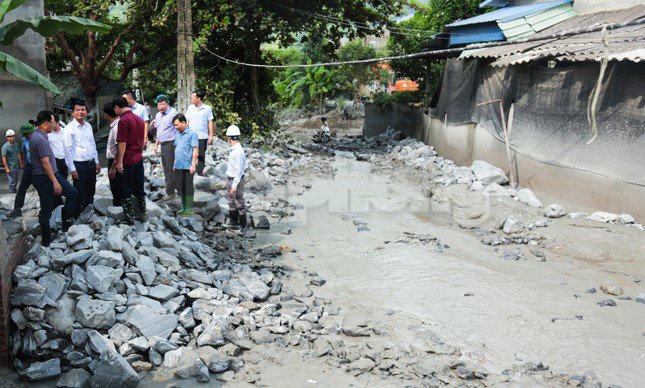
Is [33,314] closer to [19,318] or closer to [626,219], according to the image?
[19,318]

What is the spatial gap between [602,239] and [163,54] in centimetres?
1333

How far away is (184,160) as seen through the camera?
8.19m

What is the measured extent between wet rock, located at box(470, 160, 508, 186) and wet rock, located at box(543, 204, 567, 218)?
210 cm

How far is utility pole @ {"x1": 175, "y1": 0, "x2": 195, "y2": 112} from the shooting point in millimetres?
12797

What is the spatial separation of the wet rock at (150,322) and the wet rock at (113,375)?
561 millimetres

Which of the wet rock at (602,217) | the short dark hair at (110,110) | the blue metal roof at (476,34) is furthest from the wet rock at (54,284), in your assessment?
the blue metal roof at (476,34)

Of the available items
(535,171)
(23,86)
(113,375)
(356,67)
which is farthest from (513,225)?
(356,67)

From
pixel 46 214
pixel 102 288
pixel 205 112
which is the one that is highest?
pixel 205 112

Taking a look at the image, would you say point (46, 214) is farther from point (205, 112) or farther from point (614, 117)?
point (614, 117)

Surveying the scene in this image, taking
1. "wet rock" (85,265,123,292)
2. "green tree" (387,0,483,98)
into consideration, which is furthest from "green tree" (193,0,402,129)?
"wet rock" (85,265,123,292)

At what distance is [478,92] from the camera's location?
44.8 feet

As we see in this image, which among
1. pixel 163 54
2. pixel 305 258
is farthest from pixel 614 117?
pixel 163 54

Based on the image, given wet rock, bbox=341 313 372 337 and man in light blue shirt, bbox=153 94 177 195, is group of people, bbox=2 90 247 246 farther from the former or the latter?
wet rock, bbox=341 313 372 337

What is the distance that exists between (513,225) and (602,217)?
1.38m
